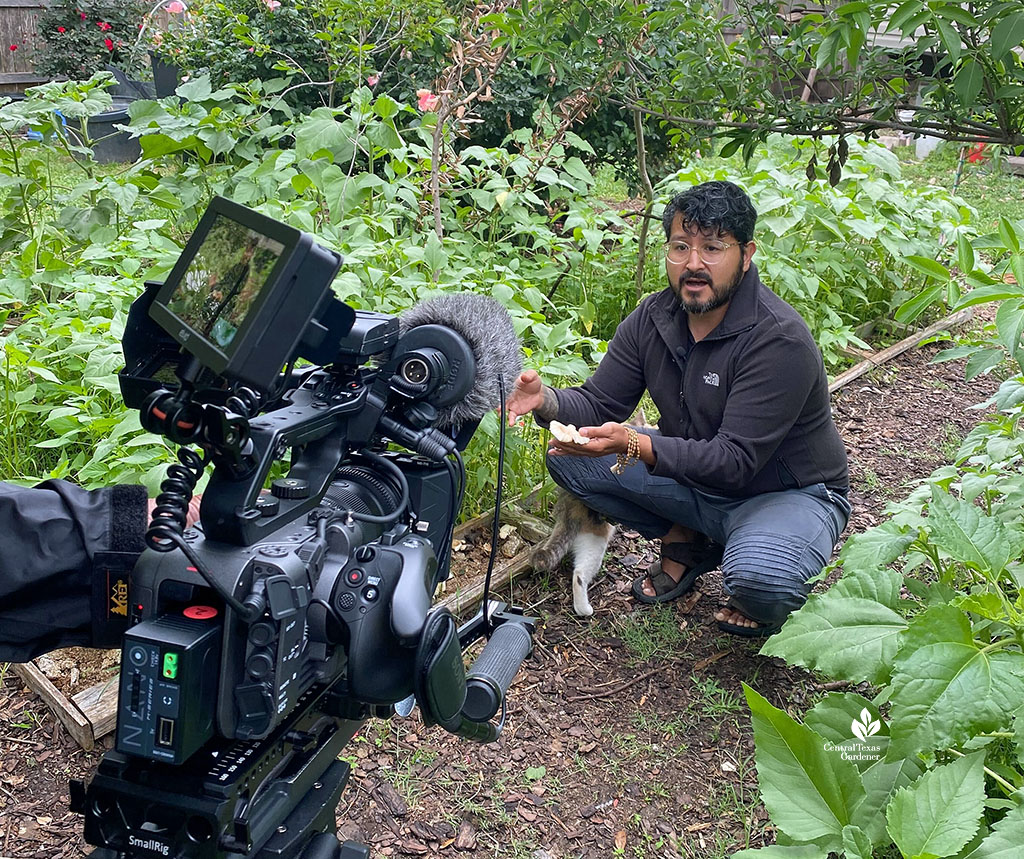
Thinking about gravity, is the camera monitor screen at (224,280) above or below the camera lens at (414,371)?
above

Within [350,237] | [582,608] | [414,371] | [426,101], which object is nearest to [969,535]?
[414,371]

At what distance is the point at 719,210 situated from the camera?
307cm

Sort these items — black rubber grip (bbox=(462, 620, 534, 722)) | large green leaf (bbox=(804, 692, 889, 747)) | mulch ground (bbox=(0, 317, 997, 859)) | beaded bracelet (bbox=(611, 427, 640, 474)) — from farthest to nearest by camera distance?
beaded bracelet (bbox=(611, 427, 640, 474)), mulch ground (bbox=(0, 317, 997, 859)), large green leaf (bbox=(804, 692, 889, 747)), black rubber grip (bbox=(462, 620, 534, 722))

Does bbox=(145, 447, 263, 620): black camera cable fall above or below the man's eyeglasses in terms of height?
below

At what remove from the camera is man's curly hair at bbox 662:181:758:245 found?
3080 mm

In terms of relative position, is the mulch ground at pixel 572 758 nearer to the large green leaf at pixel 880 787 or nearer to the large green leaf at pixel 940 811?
the large green leaf at pixel 880 787

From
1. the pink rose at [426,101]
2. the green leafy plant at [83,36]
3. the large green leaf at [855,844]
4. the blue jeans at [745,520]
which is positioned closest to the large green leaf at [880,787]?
the large green leaf at [855,844]

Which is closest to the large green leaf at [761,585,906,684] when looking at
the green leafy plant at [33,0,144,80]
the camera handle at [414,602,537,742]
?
the camera handle at [414,602,537,742]

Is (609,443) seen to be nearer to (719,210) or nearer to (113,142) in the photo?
(719,210)

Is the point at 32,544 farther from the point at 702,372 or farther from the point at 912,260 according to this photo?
the point at 702,372

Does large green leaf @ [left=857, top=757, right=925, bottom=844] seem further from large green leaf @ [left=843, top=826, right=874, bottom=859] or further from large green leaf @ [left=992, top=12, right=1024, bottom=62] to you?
large green leaf @ [left=992, top=12, right=1024, bottom=62]

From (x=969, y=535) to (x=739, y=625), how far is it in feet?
3.69

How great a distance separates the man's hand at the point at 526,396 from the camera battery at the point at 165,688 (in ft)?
6.21

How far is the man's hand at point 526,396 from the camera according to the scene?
10.2 ft
